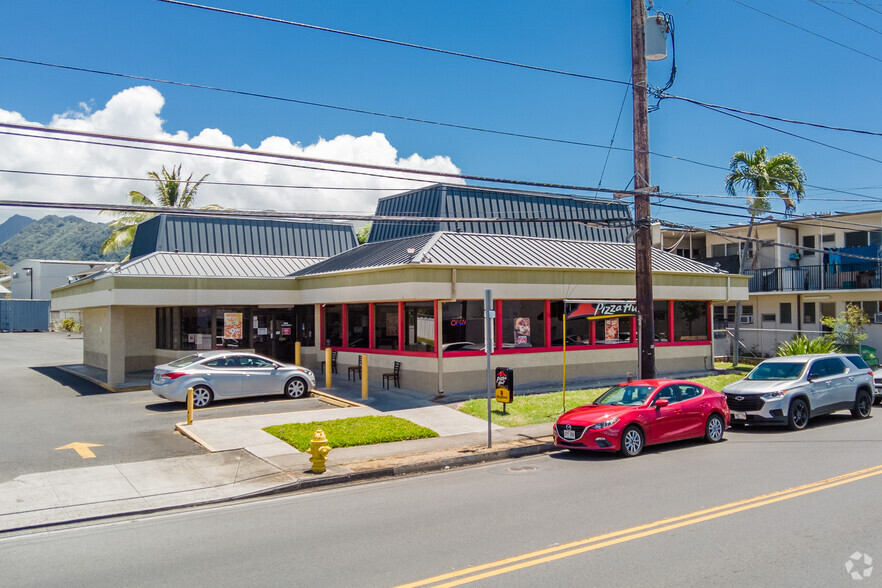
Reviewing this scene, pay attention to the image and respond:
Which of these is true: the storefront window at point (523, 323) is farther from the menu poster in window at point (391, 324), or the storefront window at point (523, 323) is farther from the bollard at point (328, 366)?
the bollard at point (328, 366)

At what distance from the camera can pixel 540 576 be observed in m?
6.30

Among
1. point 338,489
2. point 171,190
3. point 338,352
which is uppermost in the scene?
point 171,190

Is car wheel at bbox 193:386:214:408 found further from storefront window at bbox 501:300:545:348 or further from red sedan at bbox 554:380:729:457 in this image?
red sedan at bbox 554:380:729:457

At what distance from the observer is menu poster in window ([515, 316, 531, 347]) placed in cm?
2075

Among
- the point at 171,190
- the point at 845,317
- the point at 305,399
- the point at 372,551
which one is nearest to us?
the point at 372,551

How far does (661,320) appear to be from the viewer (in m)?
24.6

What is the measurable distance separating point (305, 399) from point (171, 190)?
25892 mm

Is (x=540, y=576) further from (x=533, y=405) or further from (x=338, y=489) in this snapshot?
(x=533, y=405)

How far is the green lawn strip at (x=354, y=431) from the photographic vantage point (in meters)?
13.7

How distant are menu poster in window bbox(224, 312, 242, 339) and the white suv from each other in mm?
16975

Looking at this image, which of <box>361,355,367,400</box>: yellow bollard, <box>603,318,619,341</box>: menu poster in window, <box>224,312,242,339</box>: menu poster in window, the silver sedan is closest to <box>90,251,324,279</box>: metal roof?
<box>224,312,242,339</box>: menu poster in window

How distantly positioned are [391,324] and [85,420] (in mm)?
8848

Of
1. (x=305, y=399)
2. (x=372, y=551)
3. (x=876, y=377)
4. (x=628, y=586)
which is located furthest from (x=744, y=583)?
(x=876, y=377)

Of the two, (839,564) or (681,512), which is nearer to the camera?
(839,564)
